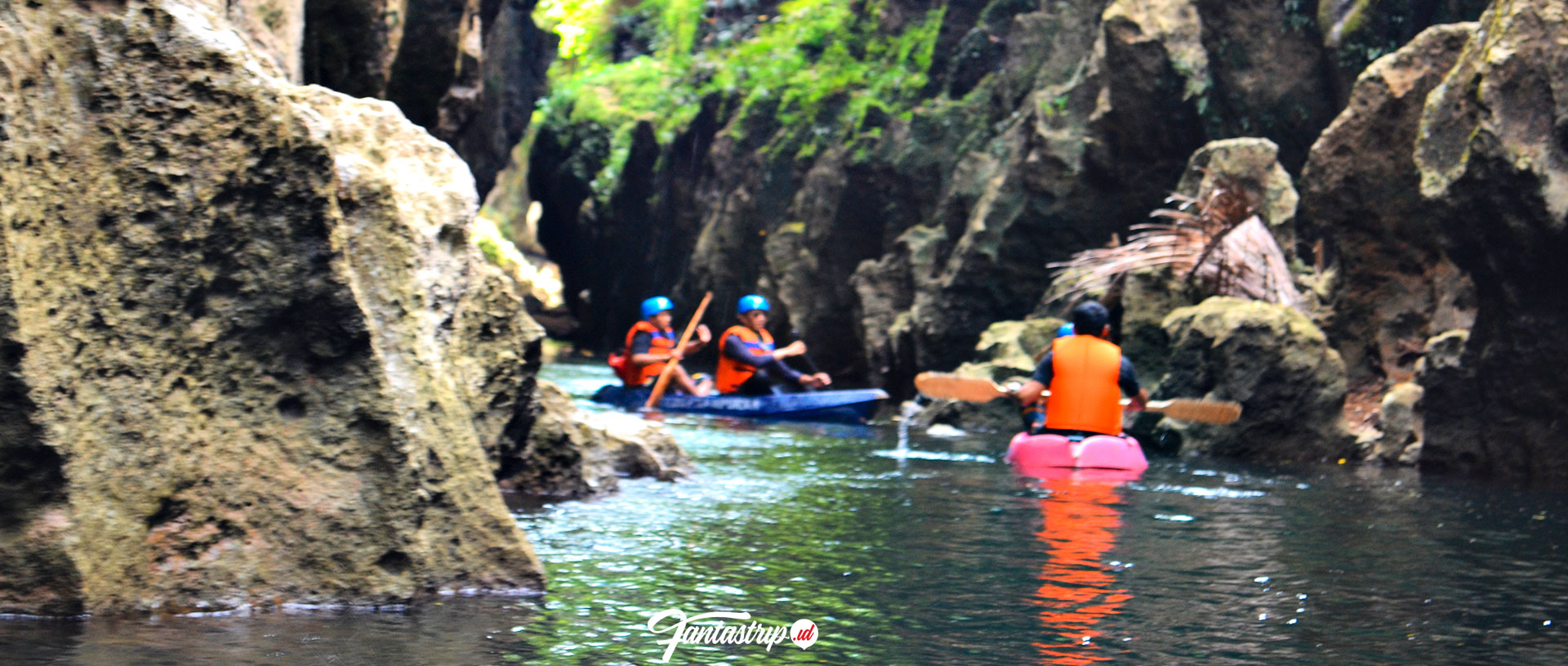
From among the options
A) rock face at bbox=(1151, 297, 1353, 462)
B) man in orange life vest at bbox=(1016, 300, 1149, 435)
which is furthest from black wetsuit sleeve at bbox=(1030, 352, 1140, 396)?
rock face at bbox=(1151, 297, 1353, 462)

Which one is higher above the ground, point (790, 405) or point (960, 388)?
point (960, 388)

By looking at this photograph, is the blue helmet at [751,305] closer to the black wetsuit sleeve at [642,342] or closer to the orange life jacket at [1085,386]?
the black wetsuit sleeve at [642,342]

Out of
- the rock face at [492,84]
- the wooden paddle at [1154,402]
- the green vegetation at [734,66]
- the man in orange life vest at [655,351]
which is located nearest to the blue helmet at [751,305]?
the man in orange life vest at [655,351]

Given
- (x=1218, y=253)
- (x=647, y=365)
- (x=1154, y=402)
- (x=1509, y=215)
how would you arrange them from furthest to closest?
1. (x=647, y=365)
2. (x=1218, y=253)
3. (x=1154, y=402)
4. (x=1509, y=215)

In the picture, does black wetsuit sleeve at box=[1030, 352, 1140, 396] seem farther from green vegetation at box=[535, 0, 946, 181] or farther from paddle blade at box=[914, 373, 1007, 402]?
green vegetation at box=[535, 0, 946, 181]

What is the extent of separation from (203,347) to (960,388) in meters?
9.21

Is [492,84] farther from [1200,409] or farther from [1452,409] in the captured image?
[1452,409]

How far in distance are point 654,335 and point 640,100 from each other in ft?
62.1

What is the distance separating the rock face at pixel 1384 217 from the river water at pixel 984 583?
11.9ft

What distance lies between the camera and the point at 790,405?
55.0ft

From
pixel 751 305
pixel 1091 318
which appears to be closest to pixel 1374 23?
pixel 751 305

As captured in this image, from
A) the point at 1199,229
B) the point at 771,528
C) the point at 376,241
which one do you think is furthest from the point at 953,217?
the point at 376,241

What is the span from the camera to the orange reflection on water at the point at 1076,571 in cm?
490

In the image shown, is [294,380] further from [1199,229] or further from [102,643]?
[1199,229]
